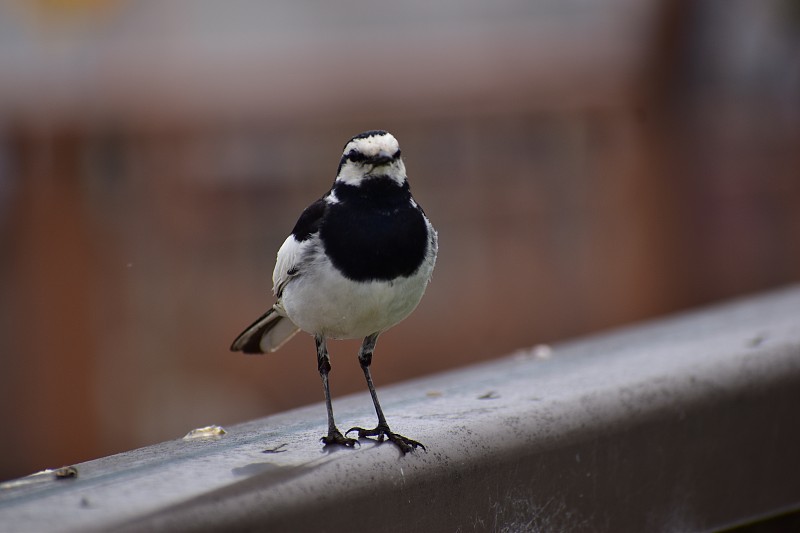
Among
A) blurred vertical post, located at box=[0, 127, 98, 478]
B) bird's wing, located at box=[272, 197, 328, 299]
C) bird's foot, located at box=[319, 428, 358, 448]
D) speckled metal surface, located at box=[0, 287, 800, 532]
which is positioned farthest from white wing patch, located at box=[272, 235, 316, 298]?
blurred vertical post, located at box=[0, 127, 98, 478]

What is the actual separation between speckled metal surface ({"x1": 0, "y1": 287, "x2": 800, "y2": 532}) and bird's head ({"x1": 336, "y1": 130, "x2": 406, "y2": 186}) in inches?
27.7

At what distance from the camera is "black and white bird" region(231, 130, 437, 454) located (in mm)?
3447

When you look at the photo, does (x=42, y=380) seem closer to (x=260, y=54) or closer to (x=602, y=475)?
(x=602, y=475)

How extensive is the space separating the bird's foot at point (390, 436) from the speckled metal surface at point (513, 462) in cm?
3

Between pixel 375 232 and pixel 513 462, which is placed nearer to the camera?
pixel 513 462

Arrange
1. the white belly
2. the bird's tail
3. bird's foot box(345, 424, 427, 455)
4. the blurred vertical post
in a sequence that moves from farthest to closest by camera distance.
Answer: the blurred vertical post → the bird's tail → the white belly → bird's foot box(345, 424, 427, 455)

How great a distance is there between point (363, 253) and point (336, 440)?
0.55 metres

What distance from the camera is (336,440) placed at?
3199 millimetres

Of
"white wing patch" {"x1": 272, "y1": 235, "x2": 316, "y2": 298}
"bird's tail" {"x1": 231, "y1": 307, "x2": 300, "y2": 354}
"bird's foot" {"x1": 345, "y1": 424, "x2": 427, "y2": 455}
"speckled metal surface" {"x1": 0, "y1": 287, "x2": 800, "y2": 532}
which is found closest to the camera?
"speckled metal surface" {"x1": 0, "y1": 287, "x2": 800, "y2": 532}

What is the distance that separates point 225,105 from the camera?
28.7ft

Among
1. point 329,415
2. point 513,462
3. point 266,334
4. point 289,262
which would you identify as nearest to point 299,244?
point 289,262

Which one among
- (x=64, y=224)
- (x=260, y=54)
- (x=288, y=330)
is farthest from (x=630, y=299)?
(x=260, y=54)

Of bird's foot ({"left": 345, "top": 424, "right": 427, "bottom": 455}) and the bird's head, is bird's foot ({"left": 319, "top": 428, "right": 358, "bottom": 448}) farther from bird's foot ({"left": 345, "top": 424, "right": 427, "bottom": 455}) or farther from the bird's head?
the bird's head

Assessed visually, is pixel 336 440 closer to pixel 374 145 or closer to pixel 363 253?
pixel 363 253
